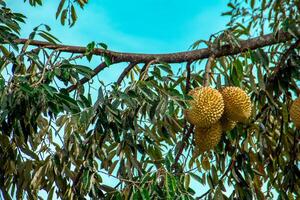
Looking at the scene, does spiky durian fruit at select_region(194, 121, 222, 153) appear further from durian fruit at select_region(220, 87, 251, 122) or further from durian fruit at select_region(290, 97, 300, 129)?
durian fruit at select_region(290, 97, 300, 129)

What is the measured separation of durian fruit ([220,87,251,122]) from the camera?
2.19 m

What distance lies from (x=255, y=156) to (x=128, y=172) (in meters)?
0.65

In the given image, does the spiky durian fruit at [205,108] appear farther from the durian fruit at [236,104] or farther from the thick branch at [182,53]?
the thick branch at [182,53]

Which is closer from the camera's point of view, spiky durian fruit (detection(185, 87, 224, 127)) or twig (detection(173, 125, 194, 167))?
spiky durian fruit (detection(185, 87, 224, 127))

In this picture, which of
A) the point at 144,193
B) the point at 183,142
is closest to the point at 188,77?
the point at 183,142

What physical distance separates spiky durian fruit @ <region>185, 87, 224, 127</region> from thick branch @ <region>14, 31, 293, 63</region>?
258 millimetres

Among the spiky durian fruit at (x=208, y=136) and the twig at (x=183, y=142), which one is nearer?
the spiky durian fruit at (x=208, y=136)

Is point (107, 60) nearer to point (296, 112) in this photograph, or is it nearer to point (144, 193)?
point (144, 193)

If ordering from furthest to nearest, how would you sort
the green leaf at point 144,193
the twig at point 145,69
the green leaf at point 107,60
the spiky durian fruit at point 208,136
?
1. the green leaf at point 107,60
2. the twig at point 145,69
3. the spiky durian fruit at point 208,136
4. the green leaf at point 144,193

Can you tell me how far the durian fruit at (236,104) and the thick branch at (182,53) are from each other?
18 centimetres

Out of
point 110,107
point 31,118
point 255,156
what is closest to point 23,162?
point 31,118

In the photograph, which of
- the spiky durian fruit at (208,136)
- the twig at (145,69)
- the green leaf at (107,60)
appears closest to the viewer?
the spiky durian fruit at (208,136)

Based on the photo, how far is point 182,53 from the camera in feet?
8.17

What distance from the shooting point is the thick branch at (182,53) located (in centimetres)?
238
